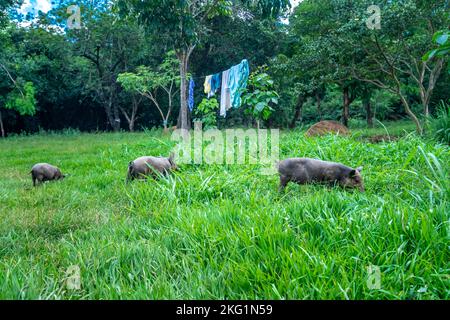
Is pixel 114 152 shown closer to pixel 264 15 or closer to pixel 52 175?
pixel 52 175

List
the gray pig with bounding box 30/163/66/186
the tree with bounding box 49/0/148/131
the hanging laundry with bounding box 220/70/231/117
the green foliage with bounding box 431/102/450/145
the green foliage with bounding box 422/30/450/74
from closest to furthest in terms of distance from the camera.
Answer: the green foliage with bounding box 422/30/450/74 < the gray pig with bounding box 30/163/66/186 < the green foliage with bounding box 431/102/450/145 < the hanging laundry with bounding box 220/70/231/117 < the tree with bounding box 49/0/148/131

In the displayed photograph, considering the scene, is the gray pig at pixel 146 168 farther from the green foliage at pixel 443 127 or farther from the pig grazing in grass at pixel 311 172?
the green foliage at pixel 443 127

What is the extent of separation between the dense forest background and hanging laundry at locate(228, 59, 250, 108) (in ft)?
4.86

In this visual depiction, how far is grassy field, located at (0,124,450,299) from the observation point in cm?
171

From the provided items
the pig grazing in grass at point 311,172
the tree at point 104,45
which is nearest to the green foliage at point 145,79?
the tree at point 104,45

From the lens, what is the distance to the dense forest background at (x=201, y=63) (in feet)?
32.2

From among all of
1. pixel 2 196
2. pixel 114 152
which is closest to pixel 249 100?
pixel 114 152

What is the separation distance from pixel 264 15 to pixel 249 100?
2.03 meters

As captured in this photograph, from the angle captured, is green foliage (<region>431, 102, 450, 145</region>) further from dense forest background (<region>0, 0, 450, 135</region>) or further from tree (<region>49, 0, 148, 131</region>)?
tree (<region>49, 0, 148, 131</region>)

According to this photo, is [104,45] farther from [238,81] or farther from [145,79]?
[238,81]

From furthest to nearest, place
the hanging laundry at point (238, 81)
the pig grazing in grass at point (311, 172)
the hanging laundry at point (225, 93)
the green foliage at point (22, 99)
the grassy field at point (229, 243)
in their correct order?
the green foliage at point (22, 99), the hanging laundry at point (225, 93), the hanging laundry at point (238, 81), the pig grazing in grass at point (311, 172), the grassy field at point (229, 243)

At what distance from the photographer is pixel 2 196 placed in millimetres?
3723

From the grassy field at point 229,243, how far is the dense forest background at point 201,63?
624 cm

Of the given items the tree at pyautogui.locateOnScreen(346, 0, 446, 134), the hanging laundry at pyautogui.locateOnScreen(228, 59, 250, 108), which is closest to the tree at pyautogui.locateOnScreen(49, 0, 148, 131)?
the hanging laundry at pyautogui.locateOnScreen(228, 59, 250, 108)
